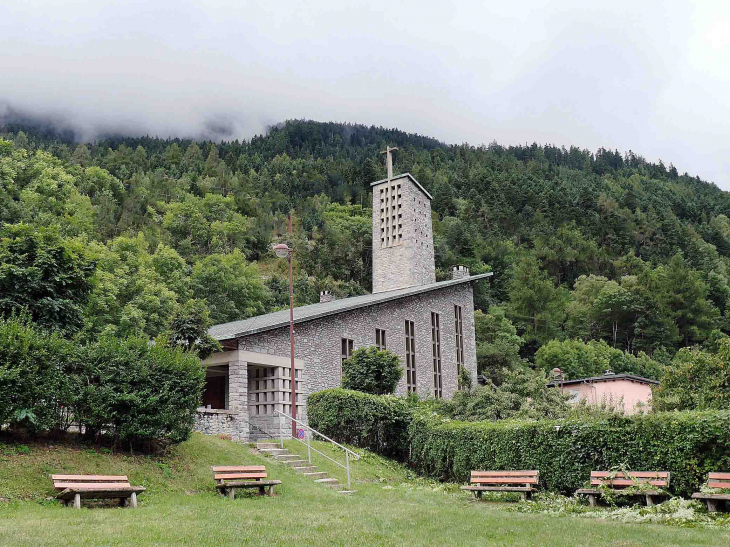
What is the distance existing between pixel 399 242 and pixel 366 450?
16742mm

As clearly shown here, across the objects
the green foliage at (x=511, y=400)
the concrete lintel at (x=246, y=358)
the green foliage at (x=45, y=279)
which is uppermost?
the green foliage at (x=45, y=279)

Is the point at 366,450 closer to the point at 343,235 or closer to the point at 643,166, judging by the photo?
the point at 343,235

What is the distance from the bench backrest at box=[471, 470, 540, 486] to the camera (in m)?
13.2

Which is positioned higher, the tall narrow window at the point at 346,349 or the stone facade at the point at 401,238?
the stone facade at the point at 401,238

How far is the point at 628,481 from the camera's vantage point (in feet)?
39.2

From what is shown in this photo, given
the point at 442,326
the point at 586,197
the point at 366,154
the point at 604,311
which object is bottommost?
the point at 442,326

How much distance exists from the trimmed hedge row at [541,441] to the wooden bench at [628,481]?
14.7 inches

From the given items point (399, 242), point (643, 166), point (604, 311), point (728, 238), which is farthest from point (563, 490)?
point (643, 166)

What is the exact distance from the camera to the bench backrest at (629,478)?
1173 cm

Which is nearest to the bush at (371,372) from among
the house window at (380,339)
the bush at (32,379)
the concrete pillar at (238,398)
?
the house window at (380,339)

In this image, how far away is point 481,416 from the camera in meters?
21.6

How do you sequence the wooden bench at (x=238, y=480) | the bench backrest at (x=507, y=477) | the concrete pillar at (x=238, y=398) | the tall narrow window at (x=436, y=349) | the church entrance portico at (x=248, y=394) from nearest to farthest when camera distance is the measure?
1. the wooden bench at (x=238, y=480)
2. the bench backrest at (x=507, y=477)
3. the church entrance portico at (x=248, y=394)
4. the concrete pillar at (x=238, y=398)
5. the tall narrow window at (x=436, y=349)

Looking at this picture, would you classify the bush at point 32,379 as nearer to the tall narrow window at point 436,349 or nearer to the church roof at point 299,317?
the church roof at point 299,317

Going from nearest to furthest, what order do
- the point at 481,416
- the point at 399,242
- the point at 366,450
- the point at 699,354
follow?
the point at 366,450
the point at 481,416
the point at 699,354
the point at 399,242
